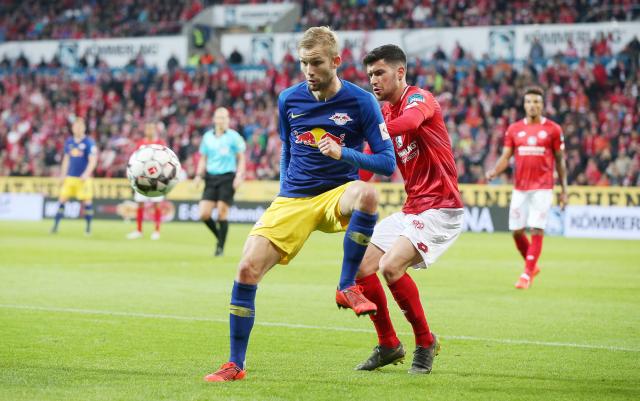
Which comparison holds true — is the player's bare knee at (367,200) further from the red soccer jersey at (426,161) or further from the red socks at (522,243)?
the red socks at (522,243)

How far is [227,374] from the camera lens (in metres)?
6.32

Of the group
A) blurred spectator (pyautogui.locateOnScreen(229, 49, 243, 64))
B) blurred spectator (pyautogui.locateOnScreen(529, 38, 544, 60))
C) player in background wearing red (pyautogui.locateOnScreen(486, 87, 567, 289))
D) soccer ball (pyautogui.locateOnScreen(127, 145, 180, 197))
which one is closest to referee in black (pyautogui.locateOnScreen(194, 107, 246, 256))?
player in background wearing red (pyautogui.locateOnScreen(486, 87, 567, 289))

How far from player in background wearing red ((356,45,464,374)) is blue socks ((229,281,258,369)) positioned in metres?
0.90

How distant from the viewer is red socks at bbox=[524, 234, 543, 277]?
43.3ft

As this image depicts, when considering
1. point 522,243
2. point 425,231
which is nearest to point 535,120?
point 522,243

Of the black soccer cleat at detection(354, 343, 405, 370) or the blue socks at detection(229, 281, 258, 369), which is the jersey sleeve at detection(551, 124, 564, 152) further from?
the blue socks at detection(229, 281, 258, 369)

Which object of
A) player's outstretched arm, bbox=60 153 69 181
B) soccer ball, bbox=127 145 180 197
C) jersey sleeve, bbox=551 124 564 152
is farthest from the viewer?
player's outstretched arm, bbox=60 153 69 181

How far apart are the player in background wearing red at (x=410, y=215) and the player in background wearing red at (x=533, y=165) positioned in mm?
6482

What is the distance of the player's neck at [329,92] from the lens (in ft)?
21.5

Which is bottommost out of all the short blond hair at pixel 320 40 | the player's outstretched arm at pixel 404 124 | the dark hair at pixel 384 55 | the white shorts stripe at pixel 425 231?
the white shorts stripe at pixel 425 231

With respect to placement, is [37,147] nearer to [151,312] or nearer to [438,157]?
[151,312]

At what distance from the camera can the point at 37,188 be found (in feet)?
105

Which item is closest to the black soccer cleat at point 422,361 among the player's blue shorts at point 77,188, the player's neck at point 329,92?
the player's neck at point 329,92

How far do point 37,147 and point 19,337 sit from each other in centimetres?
2884
